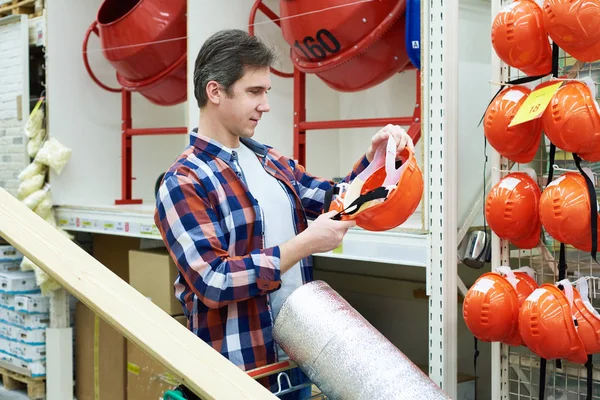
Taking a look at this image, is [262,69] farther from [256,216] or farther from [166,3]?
[166,3]

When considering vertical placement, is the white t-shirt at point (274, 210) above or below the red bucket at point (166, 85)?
below

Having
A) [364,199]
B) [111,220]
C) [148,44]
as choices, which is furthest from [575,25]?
[111,220]

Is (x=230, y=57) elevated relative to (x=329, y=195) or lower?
elevated

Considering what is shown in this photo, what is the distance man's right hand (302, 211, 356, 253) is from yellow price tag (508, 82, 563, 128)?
24.1 inches

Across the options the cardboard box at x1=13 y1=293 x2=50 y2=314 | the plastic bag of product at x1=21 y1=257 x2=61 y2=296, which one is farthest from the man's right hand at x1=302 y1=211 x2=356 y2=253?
the cardboard box at x1=13 y1=293 x2=50 y2=314

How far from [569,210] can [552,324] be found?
11.2 inches

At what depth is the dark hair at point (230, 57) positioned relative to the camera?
1.57 meters

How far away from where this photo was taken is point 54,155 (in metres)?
3.88

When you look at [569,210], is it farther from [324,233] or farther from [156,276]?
[156,276]

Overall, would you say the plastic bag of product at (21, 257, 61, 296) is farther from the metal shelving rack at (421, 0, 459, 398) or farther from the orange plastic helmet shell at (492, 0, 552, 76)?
the orange plastic helmet shell at (492, 0, 552, 76)

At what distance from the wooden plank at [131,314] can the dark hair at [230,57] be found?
0.61 m

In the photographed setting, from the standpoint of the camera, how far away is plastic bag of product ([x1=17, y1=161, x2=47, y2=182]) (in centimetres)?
391

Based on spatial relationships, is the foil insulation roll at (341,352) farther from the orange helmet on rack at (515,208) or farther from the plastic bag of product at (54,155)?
the plastic bag of product at (54,155)

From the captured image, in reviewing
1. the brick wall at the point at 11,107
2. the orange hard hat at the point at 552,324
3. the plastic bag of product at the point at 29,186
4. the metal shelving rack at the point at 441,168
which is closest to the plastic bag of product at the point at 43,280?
the plastic bag of product at the point at 29,186
